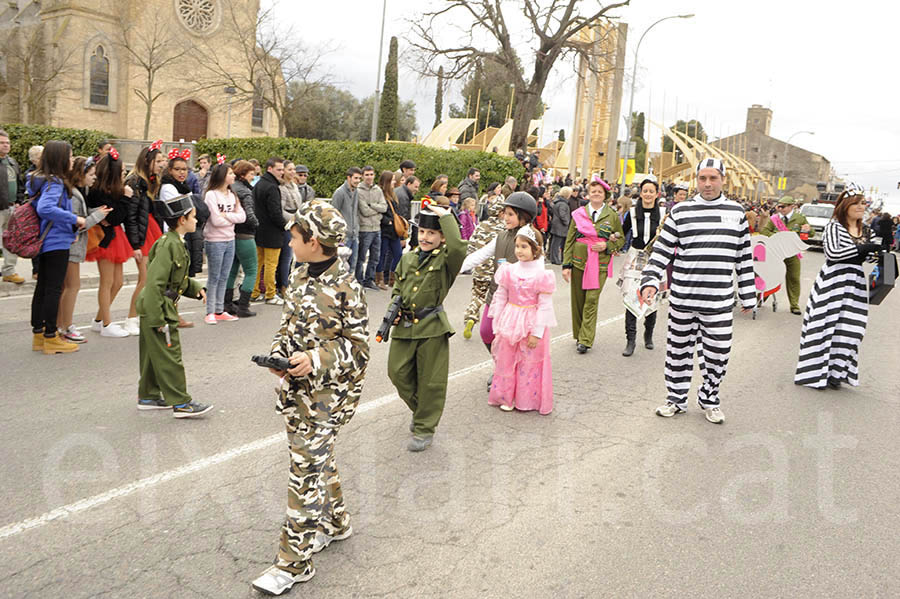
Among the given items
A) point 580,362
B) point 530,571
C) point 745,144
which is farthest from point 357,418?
point 745,144

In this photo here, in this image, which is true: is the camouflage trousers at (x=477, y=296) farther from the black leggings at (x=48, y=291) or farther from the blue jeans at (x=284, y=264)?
the black leggings at (x=48, y=291)

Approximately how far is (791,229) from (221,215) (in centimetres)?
969

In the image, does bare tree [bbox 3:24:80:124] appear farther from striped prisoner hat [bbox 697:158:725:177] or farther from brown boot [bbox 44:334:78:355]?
striped prisoner hat [bbox 697:158:725:177]

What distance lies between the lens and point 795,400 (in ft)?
23.1

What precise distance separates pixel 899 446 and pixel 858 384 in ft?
6.76

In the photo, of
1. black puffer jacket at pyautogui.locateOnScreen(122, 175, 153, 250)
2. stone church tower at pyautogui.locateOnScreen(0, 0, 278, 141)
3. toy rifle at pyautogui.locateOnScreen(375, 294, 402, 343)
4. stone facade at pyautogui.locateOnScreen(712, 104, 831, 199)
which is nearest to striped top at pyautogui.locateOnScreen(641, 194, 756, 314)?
toy rifle at pyautogui.locateOnScreen(375, 294, 402, 343)

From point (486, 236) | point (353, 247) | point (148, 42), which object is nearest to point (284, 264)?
point (353, 247)

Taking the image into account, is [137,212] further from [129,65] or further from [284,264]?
[129,65]

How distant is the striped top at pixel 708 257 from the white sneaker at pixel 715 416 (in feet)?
2.84

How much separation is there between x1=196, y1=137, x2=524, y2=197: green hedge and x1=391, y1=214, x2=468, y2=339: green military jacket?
16194 mm

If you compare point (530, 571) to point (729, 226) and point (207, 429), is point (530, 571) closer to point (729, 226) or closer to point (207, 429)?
point (207, 429)

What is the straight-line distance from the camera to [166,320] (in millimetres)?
5520

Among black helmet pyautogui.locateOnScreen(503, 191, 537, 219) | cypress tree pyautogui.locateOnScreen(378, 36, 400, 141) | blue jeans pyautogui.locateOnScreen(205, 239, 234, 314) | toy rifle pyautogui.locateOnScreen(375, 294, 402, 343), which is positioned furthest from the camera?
cypress tree pyautogui.locateOnScreen(378, 36, 400, 141)

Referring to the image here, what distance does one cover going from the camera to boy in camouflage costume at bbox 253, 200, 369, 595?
335 cm
